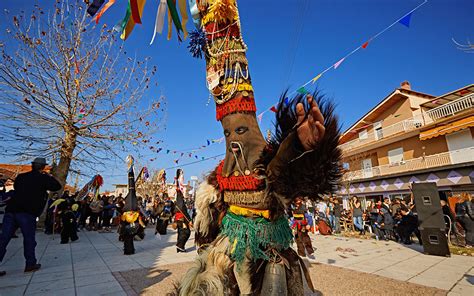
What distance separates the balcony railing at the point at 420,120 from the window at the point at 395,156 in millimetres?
1423

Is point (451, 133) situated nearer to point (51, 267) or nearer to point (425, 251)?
point (425, 251)

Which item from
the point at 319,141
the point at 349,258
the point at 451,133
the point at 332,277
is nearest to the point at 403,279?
the point at 332,277

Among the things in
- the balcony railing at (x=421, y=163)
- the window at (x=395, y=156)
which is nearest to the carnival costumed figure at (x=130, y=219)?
the balcony railing at (x=421, y=163)

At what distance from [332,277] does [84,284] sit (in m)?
4.44

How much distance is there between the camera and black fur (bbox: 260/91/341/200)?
4.22 feet

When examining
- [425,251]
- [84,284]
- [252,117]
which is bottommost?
[425,251]

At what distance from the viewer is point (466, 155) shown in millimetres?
15562

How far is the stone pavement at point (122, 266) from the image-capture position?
409 centimetres

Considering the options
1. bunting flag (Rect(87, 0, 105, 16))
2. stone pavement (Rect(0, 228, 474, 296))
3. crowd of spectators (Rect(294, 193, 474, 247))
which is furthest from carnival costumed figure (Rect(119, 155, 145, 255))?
crowd of spectators (Rect(294, 193, 474, 247))

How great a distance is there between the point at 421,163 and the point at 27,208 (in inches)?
849

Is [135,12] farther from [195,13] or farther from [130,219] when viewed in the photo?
[130,219]

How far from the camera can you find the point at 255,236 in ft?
5.14

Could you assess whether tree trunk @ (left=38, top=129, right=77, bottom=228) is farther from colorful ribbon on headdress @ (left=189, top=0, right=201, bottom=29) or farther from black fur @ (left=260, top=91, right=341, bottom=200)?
black fur @ (left=260, top=91, right=341, bottom=200)

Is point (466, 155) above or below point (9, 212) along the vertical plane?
above
